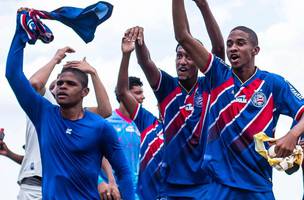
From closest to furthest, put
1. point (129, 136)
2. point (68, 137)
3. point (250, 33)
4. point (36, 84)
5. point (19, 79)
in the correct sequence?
1. point (19, 79)
2. point (68, 137)
3. point (250, 33)
4. point (36, 84)
5. point (129, 136)

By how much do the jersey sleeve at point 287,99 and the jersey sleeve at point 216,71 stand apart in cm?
50

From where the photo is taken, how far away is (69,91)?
29.9 ft

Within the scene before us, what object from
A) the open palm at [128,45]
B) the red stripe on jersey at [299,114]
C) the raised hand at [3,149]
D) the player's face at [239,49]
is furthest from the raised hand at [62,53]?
the raised hand at [3,149]

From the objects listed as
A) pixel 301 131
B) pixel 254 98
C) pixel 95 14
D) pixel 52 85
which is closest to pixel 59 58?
pixel 95 14

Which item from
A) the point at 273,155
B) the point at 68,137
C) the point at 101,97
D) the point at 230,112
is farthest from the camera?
the point at 101,97

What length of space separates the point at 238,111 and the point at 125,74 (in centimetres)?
Result: 177

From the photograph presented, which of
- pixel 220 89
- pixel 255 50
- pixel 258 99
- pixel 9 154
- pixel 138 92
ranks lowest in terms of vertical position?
pixel 9 154

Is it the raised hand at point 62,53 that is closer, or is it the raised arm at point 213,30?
the raised arm at point 213,30

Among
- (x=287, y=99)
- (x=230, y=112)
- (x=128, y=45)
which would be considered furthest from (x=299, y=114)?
(x=128, y=45)

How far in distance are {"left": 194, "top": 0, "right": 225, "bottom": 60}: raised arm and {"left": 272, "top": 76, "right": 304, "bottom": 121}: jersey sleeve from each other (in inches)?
41.2

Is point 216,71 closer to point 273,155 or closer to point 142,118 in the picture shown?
point 273,155

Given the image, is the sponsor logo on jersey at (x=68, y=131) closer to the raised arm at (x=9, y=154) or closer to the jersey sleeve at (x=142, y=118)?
the jersey sleeve at (x=142, y=118)

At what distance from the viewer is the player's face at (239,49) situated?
924 cm

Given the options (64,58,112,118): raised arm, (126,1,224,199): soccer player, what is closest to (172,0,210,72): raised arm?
(126,1,224,199): soccer player
